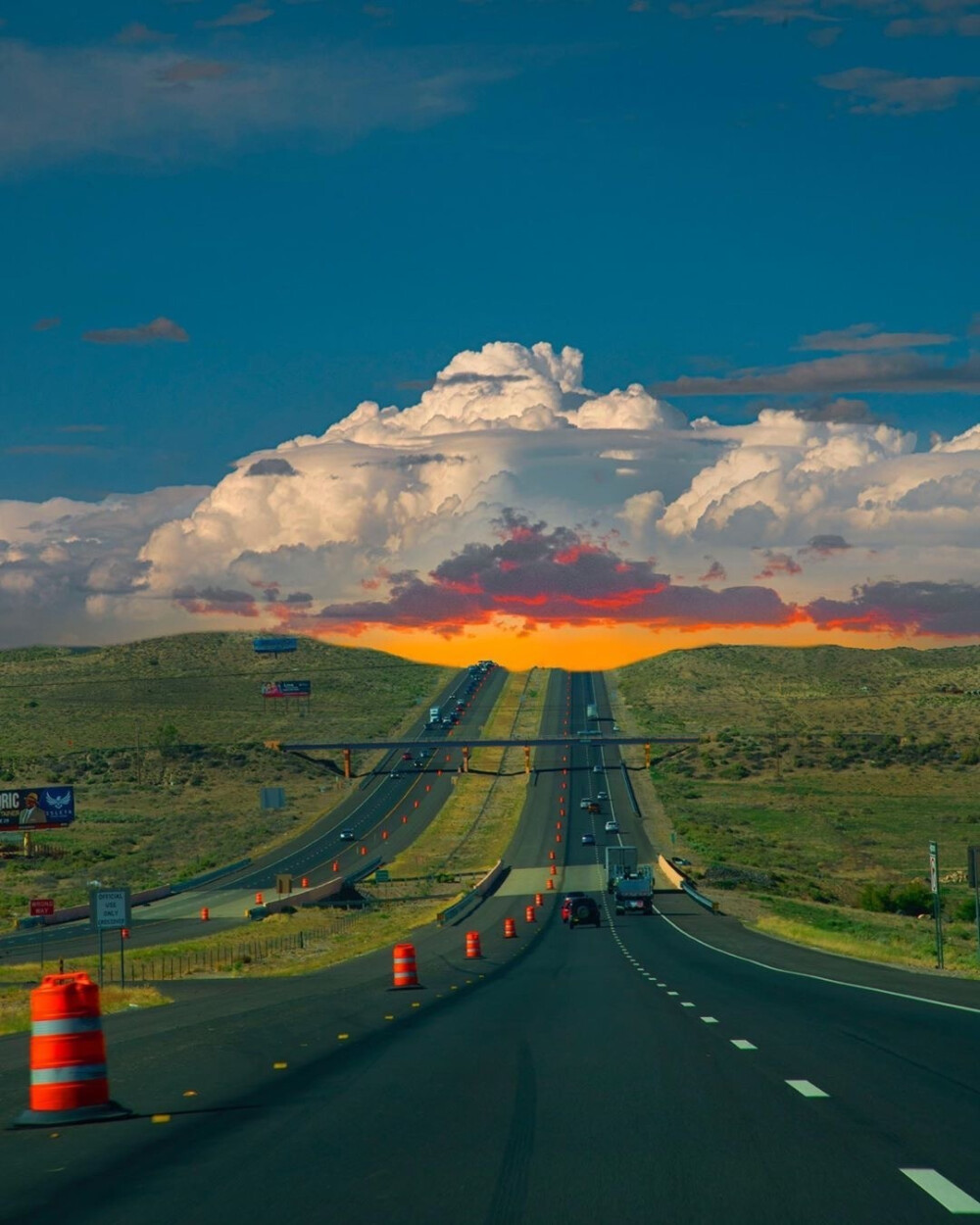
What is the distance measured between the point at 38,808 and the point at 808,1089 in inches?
3948

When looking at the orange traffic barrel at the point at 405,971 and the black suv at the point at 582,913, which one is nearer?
the orange traffic barrel at the point at 405,971

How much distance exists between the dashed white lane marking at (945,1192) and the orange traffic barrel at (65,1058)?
21.4ft

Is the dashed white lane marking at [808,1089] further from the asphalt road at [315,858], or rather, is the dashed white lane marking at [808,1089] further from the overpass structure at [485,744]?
the overpass structure at [485,744]

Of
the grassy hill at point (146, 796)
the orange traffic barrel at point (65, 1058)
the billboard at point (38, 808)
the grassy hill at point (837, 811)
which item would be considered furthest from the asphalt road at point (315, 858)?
the orange traffic barrel at point (65, 1058)

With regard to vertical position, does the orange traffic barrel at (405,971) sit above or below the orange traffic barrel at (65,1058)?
below

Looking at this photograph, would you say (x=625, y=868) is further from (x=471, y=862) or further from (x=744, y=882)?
(x=471, y=862)

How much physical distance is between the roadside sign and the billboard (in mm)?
65915

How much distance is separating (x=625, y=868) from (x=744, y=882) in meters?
10.8

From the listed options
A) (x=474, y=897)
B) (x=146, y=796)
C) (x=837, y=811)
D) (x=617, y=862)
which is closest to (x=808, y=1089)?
(x=474, y=897)

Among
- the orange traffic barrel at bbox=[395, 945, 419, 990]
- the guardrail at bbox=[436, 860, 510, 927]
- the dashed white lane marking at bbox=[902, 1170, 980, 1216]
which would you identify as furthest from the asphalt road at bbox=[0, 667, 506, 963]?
the dashed white lane marking at bbox=[902, 1170, 980, 1216]

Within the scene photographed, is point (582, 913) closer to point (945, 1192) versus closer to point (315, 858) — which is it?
point (315, 858)

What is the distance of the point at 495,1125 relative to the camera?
38.5ft

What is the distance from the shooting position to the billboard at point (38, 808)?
107 m

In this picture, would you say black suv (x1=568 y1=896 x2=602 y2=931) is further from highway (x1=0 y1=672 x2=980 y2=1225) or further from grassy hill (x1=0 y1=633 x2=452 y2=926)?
highway (x1=0 y1=672 x2=980 y2=1225)
